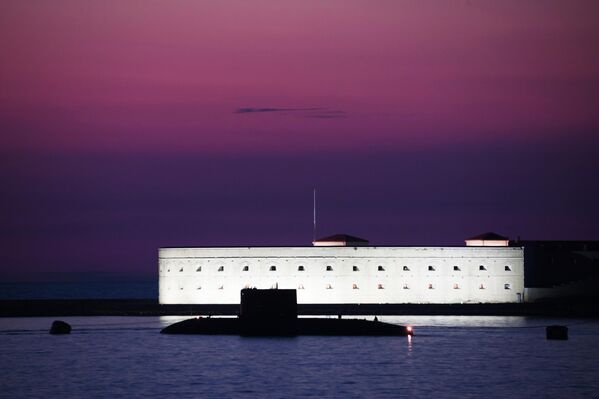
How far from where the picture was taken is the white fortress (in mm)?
106375

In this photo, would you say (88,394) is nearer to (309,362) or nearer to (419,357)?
(309,362)

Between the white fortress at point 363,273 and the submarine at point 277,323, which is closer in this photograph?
the submarine at point 277,323

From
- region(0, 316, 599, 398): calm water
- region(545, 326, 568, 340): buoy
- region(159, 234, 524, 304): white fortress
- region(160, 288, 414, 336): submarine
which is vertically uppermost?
region(159, 234, 524, 304): white fortress

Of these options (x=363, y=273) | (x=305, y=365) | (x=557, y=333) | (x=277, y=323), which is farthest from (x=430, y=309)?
(x=305, y=365)

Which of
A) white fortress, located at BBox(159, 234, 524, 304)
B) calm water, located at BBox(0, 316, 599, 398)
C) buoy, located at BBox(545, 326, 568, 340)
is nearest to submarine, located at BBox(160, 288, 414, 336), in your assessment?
calm water, located at BBox(0, 316, 599, 398)

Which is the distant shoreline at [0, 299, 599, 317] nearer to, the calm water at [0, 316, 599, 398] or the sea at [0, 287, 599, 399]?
the sea at [0, 287, 599, 399]

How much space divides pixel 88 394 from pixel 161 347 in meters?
21.4

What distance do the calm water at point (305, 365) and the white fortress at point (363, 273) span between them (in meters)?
12.8

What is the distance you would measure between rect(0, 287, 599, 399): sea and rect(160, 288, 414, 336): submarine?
0.62 metres

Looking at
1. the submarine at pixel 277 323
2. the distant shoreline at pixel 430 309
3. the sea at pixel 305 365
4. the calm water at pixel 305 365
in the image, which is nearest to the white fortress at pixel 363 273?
the distant shoreline at pixel 430 309

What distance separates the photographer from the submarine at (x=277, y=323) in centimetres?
8031

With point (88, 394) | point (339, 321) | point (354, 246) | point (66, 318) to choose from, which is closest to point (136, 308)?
point (66, 318)

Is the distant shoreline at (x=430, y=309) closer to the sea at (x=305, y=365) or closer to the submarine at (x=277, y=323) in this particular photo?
the sea at (x=305, y=365)

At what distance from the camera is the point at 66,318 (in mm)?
117875
